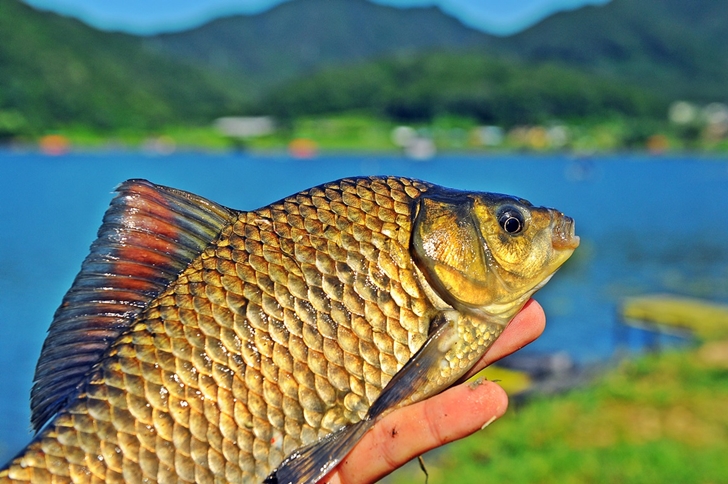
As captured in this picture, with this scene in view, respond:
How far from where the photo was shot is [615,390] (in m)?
9.60

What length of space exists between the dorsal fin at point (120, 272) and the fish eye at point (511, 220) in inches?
34.1

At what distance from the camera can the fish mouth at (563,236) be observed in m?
2.50

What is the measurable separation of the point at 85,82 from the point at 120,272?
357 ft

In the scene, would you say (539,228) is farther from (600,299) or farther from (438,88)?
(438,88)

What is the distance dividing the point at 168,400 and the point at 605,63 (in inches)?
8020

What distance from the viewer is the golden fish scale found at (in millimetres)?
2041

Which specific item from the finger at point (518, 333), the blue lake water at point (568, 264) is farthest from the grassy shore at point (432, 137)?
the finger at point (518, 333)

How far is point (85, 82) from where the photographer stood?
103m

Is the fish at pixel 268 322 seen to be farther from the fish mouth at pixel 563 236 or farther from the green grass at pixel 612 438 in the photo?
the green grass at pixel 612 438

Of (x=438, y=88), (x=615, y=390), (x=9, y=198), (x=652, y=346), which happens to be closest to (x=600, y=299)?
(x=652, y=346)

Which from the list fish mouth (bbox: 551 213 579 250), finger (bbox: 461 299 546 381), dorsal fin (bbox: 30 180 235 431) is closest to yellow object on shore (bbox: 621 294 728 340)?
finger (bbox: 461 299 546 381)

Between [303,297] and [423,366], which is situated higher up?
[303,297]

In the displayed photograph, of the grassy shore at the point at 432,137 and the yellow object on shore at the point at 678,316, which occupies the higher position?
the grassy shore at the point at 432,137

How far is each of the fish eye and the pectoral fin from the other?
0.44 m
